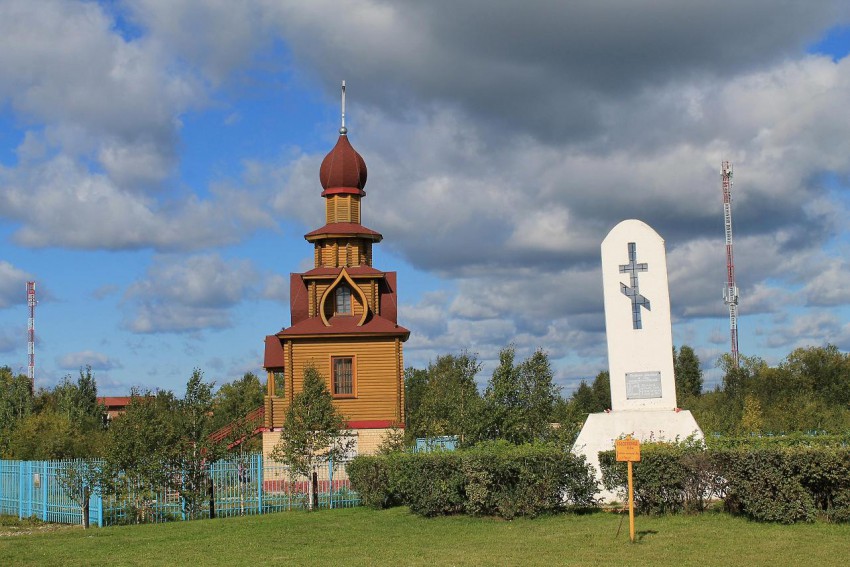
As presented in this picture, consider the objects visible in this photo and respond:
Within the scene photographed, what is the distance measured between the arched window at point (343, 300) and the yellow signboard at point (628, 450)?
22.5 m

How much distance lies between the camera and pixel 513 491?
19.8m

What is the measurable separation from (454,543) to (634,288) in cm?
770

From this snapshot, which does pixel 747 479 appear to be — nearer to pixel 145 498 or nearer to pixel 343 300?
pixel 145 498

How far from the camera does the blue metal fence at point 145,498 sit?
24688mm

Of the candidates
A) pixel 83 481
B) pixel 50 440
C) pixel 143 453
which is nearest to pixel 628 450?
pixel 143 453

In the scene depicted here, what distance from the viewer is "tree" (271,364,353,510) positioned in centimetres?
2647

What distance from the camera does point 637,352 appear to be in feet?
69.6

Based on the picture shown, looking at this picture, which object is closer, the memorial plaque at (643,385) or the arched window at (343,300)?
the memorial plaque at (643,385)

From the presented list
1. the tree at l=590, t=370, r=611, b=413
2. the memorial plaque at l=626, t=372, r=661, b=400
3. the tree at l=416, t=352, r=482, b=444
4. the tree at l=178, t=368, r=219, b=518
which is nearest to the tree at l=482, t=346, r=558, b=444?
the tree at l=416, t=352, r=482, b=444

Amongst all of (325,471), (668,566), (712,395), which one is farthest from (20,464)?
(712,395)

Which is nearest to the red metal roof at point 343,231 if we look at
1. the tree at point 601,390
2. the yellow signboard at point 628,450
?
the yellow signboard at point 628,450

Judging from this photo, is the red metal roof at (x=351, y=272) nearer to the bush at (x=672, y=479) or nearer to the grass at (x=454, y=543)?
the grass at (x=454, y=543)

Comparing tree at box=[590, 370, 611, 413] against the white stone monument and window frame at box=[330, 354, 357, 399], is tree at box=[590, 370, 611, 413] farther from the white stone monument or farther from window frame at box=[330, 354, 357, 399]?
the white stone monument

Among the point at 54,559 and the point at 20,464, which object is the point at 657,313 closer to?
the point at 54,559
